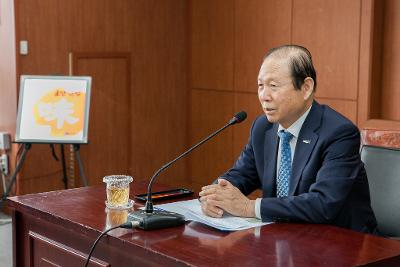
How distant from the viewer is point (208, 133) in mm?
6090

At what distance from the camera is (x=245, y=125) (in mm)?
5676

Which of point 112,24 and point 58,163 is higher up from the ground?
point 112,24

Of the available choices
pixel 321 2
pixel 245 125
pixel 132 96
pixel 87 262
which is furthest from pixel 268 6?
pixel 87 262

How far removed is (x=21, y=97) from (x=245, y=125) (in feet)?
5.86

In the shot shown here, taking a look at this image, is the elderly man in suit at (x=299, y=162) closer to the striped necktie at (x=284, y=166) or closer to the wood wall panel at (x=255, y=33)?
the striped necktie at (x=284, y=166)

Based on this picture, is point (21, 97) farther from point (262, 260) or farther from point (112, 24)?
point (262, 260)

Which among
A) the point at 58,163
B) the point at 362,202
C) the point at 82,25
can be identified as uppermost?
the point at 82,25

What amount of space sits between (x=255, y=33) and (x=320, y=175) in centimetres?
329

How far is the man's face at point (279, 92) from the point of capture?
2471 millimetres

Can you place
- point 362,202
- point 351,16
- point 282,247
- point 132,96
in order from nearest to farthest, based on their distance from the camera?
point 282,247
point 362,202
point 351,16
point 132,96

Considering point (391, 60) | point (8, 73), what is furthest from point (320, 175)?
point (8, 73)

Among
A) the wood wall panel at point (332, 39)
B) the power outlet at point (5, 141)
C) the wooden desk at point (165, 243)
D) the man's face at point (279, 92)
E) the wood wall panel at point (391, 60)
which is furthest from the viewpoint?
the power outlet at point (5, 141)

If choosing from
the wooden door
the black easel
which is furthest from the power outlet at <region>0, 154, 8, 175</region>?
the wooden door

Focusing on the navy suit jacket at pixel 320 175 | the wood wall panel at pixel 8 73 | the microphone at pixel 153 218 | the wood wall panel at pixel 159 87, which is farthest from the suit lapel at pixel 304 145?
the wood wall panel at pixel 159 87
